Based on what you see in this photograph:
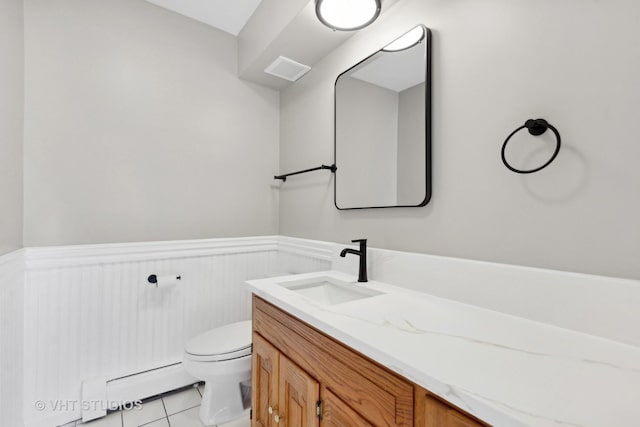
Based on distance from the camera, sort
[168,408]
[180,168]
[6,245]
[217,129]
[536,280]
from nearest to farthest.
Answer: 1. [536,280]
2. [6,245]
3. [168,408]
4. [180,168]
5. [217,129]

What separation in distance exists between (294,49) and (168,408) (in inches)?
88.5

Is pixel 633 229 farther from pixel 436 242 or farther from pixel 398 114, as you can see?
pixel 398 114

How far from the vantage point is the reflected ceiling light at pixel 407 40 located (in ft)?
3.89

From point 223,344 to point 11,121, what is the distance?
4.74ft

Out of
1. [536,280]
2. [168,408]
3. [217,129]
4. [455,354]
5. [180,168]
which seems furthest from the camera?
[217,129]

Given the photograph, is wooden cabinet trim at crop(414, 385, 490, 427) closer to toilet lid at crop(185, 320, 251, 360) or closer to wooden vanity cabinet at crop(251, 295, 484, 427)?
wooden vanity cabinet at crop(251, 295, 484, 427)

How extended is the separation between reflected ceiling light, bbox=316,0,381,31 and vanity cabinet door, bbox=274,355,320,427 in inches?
57.6

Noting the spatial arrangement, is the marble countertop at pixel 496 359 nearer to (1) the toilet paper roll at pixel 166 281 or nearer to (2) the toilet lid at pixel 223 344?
(2) the toilet lid at pixel 223 344

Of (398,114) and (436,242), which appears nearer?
(436,242)

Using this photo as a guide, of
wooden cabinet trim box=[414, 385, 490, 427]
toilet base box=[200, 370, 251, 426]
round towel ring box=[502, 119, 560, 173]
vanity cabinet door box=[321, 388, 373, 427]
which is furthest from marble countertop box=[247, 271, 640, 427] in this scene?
toilet base box=[200, 370, 251, 426]

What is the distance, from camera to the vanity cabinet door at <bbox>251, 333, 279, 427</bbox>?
1.11 metres

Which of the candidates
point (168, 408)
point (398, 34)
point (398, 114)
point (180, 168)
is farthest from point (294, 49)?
point (168, 408)

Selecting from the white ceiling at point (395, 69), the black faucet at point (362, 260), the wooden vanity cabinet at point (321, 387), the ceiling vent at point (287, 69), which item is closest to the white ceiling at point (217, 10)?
the ceiling vent at point (287, 69)

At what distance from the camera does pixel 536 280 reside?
2.68 feet
